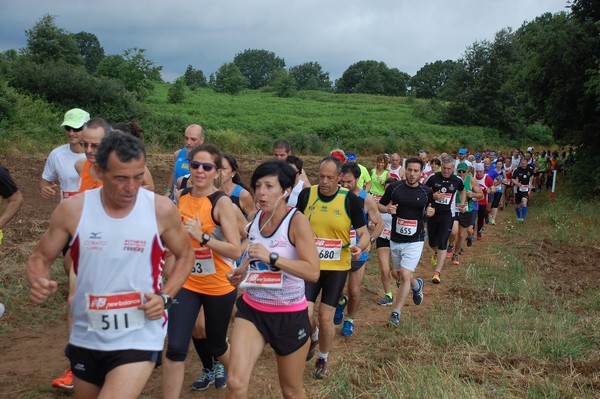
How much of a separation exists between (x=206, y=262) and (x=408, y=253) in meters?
3.81

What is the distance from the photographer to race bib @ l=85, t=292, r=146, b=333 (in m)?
2.92

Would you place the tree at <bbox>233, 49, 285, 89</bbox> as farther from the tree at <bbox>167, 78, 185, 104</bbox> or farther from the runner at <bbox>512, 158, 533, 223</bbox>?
the runner at <bbox>512, 158, 533, 223</bbox>

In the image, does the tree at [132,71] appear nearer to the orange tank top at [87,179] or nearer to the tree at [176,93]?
the tree at [176,93]

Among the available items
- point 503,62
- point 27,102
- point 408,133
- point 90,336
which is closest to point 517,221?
point 90,336

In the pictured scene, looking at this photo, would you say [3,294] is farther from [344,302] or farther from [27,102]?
[27,102]

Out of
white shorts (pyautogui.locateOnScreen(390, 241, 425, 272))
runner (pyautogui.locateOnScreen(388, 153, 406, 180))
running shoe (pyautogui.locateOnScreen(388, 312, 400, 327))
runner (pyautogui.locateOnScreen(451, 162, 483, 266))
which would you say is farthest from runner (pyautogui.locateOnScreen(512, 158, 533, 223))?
running shoe (pyautogui.locateOnScreen(388, 312, 400, 327))

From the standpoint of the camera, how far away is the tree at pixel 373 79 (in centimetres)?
9125

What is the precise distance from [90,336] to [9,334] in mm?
4131

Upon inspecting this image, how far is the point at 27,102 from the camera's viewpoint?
2333 cm

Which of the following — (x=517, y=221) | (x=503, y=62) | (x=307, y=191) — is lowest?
(x=517, y=221)

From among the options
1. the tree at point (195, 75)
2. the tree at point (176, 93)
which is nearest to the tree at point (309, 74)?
the tree at point (195, 75)

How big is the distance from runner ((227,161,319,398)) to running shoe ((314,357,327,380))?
5.18 ft

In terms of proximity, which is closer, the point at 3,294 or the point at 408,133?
the point at 3,294

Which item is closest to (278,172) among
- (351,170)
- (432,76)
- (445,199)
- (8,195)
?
(8,195)
